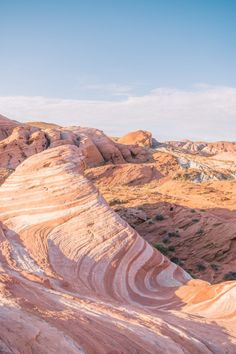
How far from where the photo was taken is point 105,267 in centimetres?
949

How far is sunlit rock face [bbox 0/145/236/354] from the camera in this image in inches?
187

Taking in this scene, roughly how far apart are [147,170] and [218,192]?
1435 centimetres

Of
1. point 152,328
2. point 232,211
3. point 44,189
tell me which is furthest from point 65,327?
point 232,211

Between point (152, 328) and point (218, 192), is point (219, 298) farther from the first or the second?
point (218, 192)

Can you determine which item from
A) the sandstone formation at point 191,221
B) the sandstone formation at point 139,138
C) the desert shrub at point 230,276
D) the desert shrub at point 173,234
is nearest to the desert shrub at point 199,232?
the sandstone formation at point 191,221

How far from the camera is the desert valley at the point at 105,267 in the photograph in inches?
193

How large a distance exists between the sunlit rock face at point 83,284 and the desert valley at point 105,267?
24mm

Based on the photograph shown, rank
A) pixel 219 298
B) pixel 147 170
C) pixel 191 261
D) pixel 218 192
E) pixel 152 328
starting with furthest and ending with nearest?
pixel 147 170 < pixel 218 192 < pixel 191 261 < pixel 219 298 < pixel 152 328

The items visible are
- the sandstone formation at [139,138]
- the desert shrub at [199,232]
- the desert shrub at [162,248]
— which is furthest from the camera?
the sandstone formation at [139,138]

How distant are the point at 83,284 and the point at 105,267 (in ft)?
3.75

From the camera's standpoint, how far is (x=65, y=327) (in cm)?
475

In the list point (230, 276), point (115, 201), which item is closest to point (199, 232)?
point (230, 276)

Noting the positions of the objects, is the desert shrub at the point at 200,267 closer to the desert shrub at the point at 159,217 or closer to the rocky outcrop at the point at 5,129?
the desert shrub at the point at 159,217

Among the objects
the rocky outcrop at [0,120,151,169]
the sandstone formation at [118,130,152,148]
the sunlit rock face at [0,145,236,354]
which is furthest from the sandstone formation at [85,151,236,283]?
the sandstone formation at [118,130,152,148]
